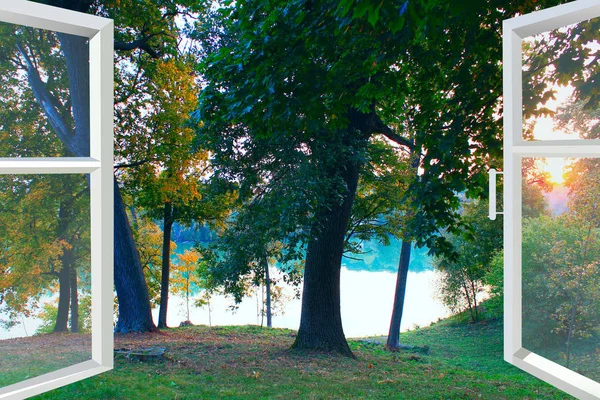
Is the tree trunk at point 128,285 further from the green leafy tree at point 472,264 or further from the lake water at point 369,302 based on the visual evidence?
the green leafy tree at point 472,264

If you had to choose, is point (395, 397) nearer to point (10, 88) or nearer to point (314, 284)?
point (314, 284)

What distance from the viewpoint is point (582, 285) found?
2.39 meters

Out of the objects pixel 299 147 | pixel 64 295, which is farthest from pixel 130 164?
pixel 64 295

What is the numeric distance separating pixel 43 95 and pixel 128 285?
14.9 feet

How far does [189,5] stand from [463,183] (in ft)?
17.3

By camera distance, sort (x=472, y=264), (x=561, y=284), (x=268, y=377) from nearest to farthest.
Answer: (x=561, y=284) < (x=268, y=377) < (x=472, y=264)

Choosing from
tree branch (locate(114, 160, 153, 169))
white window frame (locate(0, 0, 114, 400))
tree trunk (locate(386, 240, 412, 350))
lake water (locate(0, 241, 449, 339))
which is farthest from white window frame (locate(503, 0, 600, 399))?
lake water (locate(0, 241, 449, 339))

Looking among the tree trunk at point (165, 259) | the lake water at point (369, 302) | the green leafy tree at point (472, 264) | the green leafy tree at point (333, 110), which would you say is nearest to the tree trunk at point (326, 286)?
the green leafy tree at point (333, 110)

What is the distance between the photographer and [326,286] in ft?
20.3

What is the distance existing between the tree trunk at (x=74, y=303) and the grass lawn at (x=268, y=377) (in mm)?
1214

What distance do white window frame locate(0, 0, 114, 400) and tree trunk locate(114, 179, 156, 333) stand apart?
4.62 meters

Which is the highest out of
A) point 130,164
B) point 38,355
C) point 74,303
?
point 130,164

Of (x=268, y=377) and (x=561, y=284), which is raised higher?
(x=561, y=284)

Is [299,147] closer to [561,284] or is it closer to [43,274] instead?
[43,274]
